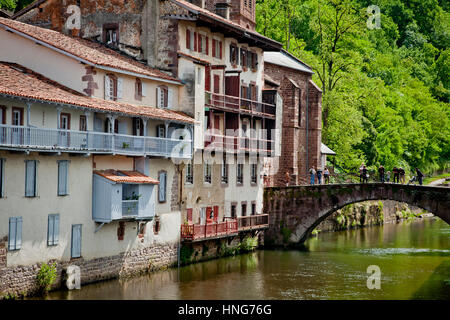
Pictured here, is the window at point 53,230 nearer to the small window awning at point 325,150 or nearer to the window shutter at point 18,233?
the window shutter at point 18,233

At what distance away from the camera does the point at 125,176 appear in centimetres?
4819

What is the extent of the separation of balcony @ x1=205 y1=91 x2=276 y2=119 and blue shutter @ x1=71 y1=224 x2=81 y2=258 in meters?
16.2

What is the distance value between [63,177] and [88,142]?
7.43ft

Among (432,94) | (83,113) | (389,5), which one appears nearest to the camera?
(83,113)

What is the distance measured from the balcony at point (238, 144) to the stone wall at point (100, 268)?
345 inches

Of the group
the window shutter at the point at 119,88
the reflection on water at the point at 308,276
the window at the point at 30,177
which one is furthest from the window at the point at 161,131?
the window at the point at 30,177

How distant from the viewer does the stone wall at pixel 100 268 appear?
39.9 meters

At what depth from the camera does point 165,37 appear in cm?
5609

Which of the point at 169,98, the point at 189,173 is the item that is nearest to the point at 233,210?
the point at 189,173

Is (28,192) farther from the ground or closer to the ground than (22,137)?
closer to the ground

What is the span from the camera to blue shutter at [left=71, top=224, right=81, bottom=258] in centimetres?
4434

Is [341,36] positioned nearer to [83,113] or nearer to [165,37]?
[165,37]

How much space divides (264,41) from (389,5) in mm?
Result: 96083

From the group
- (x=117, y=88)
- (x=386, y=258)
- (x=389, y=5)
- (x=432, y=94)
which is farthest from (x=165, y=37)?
(x=389, y=5)
